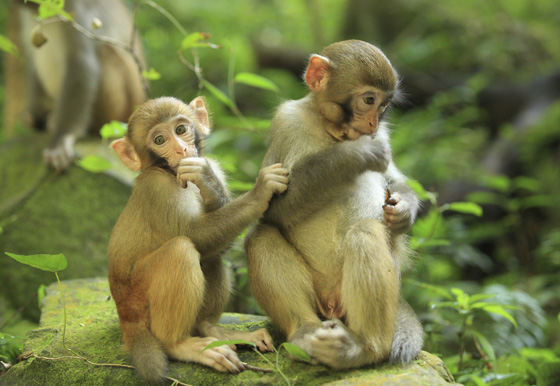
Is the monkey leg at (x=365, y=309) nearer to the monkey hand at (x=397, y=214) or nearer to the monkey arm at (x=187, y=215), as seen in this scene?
the monkey hand at (x=397, y=214)

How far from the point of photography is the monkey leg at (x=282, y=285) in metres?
4.11

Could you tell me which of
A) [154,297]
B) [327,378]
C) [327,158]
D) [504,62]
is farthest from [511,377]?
[504,62]

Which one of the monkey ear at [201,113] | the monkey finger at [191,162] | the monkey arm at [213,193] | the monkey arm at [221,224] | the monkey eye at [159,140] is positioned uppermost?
the monkey ear at [201,113]

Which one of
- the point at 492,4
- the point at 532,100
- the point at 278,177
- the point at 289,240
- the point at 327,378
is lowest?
the point at 327,378

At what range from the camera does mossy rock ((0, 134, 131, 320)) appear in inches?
271

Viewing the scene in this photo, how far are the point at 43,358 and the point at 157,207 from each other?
1.47 meters

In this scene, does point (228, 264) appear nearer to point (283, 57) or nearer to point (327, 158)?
point (327, 158)

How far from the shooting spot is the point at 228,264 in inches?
196

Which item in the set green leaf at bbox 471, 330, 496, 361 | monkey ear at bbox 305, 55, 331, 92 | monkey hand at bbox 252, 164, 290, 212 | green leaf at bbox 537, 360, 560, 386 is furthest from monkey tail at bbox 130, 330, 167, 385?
green leaf at bbox 537, 360, 560, 386

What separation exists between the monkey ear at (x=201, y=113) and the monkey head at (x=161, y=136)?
115 millimetres

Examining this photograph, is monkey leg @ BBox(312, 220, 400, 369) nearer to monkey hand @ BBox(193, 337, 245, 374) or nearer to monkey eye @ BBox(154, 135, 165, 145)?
monkey hand @ BBox(193, 337, 245, 374)

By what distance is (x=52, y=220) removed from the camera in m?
7.42

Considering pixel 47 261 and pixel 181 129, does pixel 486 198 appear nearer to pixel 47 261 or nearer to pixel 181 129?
pixel 181 129

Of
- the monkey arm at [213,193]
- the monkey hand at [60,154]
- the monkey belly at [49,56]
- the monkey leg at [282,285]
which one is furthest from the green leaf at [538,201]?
the monkey belly at [49,56]
